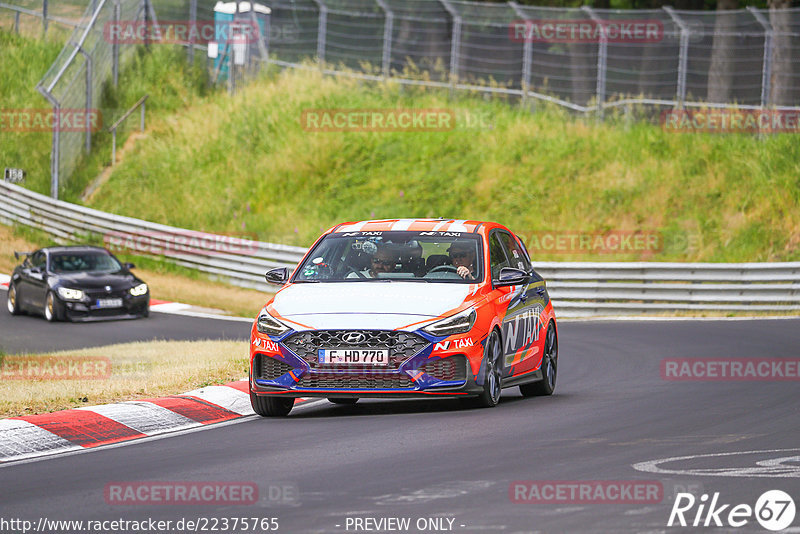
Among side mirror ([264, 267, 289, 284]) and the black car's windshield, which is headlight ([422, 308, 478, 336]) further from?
the black car's windshield

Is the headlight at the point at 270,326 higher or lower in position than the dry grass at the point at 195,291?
higher

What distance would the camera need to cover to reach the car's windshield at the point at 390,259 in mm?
12188

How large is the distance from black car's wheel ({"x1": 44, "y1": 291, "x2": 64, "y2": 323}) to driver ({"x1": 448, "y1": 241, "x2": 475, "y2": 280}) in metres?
15.1

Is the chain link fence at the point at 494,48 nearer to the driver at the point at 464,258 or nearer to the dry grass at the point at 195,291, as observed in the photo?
the dry grass at the point at 195,291

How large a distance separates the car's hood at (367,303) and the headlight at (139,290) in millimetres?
15141

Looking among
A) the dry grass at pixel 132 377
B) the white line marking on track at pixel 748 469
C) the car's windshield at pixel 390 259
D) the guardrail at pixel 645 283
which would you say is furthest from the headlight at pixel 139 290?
the white line marking on track at pixel 748 469

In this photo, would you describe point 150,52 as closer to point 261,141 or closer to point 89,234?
point 261,141

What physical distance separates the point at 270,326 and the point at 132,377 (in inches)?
154

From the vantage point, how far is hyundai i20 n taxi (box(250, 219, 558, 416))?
36.0 ft

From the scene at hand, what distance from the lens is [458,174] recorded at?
35.8 metres

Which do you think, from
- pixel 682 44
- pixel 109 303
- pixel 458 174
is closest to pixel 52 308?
pixel 109 303

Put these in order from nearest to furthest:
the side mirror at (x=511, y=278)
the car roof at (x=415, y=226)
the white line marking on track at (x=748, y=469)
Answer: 1. the white line marking on track at (x=748, y=469)
2. the side mirror at (x=511, y=278)
3. the car roof at (x=415, y=226)

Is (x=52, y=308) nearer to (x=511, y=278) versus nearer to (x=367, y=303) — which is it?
(x=511, y=278)

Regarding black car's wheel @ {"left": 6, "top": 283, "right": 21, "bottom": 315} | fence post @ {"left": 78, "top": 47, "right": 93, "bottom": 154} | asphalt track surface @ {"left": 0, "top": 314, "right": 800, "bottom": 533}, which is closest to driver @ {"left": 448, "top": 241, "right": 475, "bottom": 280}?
Result: asphalt track surface @ {"left": 0, "top": 314, "right": 800, "bottom": 533}
